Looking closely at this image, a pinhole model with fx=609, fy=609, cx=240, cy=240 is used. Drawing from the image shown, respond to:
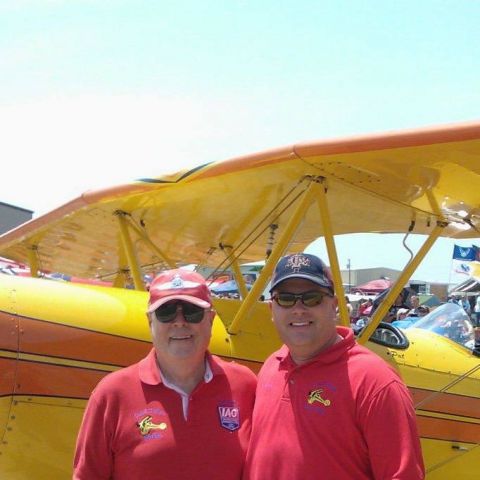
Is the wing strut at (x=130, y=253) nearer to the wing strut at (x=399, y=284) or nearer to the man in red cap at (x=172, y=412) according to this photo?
the wing strut at (x=399, y=284)

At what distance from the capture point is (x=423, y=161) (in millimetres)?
3695

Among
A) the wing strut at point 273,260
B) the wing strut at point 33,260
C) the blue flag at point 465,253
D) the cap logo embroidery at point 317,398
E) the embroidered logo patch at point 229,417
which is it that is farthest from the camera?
the blue flag at point 465,253

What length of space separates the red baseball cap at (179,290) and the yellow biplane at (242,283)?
131 cm

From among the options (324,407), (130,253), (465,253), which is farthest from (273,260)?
(465,253)

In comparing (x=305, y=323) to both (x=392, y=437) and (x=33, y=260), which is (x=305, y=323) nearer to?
(x=392, y=437)

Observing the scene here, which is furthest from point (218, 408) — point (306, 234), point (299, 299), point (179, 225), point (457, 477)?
point (306, 234)

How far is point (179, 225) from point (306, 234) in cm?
141

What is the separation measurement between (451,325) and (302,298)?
12.1 ft

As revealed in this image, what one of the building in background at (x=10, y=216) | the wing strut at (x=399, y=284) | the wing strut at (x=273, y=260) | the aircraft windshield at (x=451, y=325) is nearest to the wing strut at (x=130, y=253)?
the wing strut at (x=273, y=260)

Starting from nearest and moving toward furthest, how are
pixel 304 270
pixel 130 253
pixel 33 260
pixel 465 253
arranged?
pixel 304 270 → pixel 130 253 → pixel 33 260 → pixel 465 253

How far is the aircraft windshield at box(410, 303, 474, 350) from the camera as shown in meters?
5.35

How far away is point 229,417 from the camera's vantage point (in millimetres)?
2080

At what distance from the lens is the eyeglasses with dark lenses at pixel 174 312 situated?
2178mm

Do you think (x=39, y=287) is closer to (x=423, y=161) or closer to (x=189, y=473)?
(x=189, y=473)
